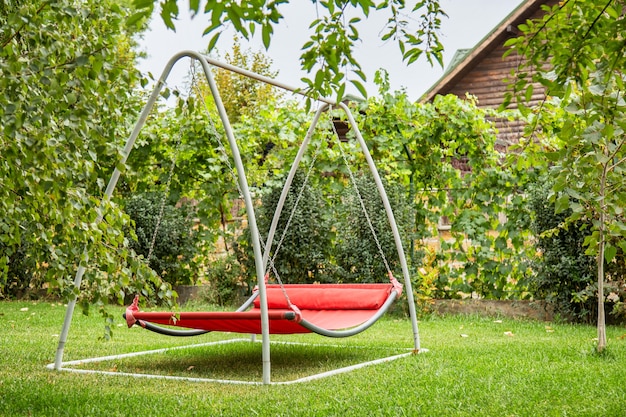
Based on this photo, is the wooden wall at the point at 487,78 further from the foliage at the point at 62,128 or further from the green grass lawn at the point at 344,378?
the foliage at the point at 62,128

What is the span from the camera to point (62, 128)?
295 cm

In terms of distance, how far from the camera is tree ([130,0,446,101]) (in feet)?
6.16

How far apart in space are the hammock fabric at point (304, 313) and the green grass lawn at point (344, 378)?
0.93ft

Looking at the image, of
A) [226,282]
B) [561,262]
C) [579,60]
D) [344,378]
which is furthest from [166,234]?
[579,60]

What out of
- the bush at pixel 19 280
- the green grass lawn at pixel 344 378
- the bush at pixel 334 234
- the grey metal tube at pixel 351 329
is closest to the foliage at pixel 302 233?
the bush at pixel 334 234

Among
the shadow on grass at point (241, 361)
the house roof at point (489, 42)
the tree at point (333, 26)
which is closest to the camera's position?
the tree at point (333, 26)

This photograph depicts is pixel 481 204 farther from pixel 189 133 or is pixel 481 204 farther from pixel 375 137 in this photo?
pixel 189 133

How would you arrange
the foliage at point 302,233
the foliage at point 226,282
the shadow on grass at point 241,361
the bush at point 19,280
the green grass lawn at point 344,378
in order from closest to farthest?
1. the green grass lawn at point 344,378
2. the shadow on grass at point 241,361
3. the foliage at point 302,233
4. the foliage at point 226,282
5. the bush at point 19,280

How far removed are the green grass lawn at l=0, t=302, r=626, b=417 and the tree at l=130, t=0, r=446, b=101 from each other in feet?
5.19

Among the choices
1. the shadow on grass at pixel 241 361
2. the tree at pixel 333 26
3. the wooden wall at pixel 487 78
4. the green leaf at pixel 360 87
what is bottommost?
the shadow on grass at pixel 241 361

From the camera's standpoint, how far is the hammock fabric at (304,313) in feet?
14.6

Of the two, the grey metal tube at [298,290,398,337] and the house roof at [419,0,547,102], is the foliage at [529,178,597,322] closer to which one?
the grey metal tube at [298,290,398,337]

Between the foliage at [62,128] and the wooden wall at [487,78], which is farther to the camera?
the wooden wall at [487,78]

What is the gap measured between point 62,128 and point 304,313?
3370 mm
